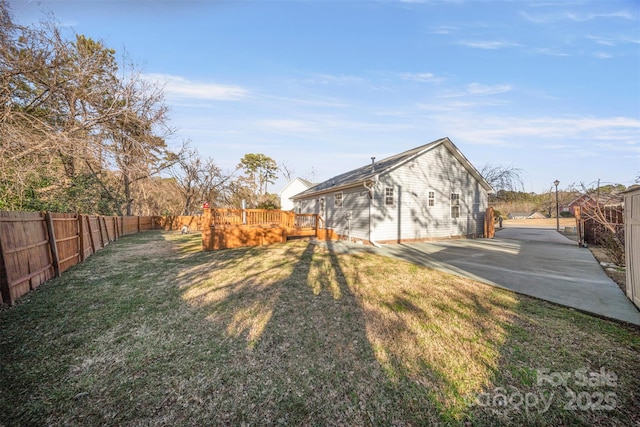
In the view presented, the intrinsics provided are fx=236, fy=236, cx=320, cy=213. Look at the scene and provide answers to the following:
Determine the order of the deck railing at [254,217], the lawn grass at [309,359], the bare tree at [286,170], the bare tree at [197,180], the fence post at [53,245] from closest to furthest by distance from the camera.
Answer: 1. the lawn grass at [309,359]
2. the fence post at [53,245]
3. the deck railing at [254,217]
4. the bare tree at [197,180]
5. the bare tree at [286,170]

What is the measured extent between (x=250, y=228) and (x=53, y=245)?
5685mm

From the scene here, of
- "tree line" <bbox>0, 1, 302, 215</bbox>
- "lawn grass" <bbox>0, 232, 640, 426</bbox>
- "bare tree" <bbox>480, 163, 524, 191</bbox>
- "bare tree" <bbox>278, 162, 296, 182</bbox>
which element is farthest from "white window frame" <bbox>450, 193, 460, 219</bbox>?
"bare tree" <bbox>278, 162, 296, 182</bbox>

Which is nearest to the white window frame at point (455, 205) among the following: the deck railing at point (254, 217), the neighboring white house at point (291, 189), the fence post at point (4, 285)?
the deck railing at point (254, 217)

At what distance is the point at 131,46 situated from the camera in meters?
9.64

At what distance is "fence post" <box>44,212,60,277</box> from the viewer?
5145 millimetres

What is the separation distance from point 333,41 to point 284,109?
528 centimetres

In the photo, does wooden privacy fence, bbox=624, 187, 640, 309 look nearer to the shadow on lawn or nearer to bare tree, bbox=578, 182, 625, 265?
the shadow on lawn

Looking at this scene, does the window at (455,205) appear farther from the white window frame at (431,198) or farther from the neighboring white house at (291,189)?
the neighboring white house at (291,189)

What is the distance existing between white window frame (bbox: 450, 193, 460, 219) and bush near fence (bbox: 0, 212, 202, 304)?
15.1 m

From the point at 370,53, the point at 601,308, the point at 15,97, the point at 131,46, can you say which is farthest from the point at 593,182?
the point at 15,97

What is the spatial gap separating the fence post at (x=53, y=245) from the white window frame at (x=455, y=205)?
1508 cm

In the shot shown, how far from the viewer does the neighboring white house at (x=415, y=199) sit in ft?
35.5

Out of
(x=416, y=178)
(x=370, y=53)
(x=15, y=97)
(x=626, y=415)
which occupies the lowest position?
(x=626, y=415)

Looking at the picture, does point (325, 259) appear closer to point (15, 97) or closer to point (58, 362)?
point (58, 362)
